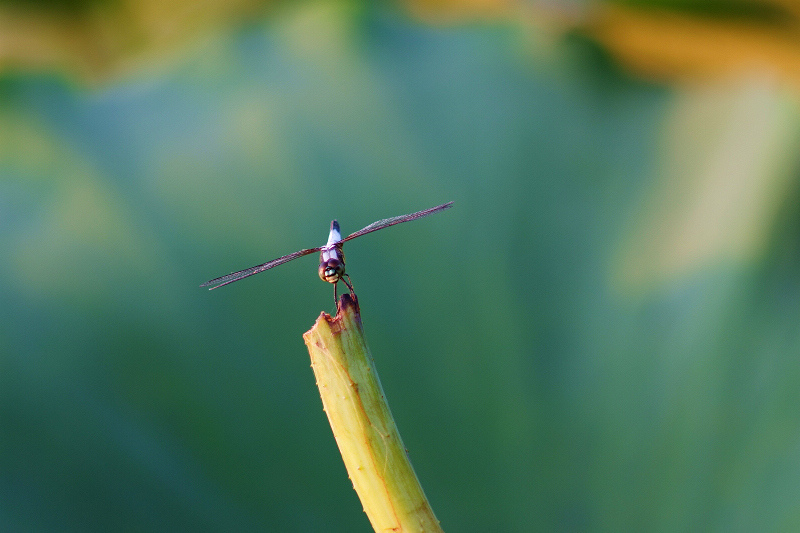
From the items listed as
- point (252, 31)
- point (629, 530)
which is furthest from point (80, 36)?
point (629, 530)

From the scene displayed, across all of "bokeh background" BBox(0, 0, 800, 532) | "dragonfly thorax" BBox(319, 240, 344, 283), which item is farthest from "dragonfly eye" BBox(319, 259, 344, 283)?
"bokeh background" BBox(0, 0, 800, 532)

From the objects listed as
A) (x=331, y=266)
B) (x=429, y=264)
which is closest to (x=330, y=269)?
(x=331, y=266)

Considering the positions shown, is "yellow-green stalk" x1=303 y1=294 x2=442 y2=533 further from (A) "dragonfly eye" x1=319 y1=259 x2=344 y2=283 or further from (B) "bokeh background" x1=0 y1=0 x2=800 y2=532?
(B) "bokeh background" x1=0 y1=0 x2=800 y2=532

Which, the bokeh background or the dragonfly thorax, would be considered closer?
the dragonfly thorax

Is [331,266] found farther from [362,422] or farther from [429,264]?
[429,264]

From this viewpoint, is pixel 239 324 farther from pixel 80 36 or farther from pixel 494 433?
pixel 80 36

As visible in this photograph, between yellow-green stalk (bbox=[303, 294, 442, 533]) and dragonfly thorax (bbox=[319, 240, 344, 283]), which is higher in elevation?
dragonfly thorax (bbox=[319, 240, 344, 283])
